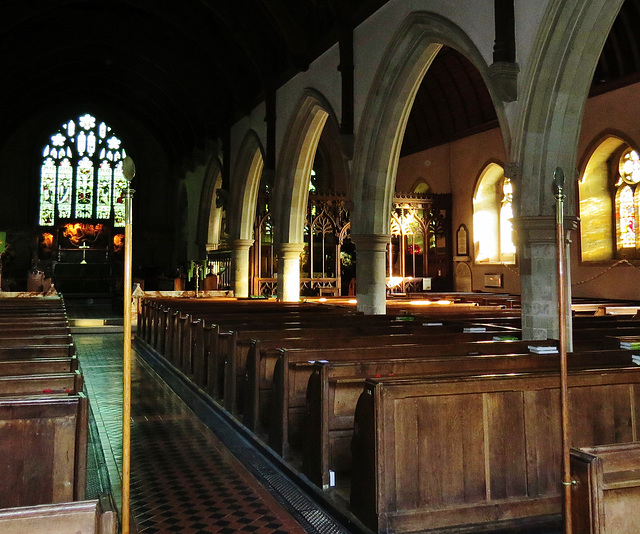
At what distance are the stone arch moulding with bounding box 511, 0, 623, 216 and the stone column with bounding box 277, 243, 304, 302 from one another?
21.6 ft

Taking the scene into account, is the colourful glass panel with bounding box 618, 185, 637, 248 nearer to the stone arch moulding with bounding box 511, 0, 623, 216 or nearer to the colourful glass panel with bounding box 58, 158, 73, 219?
the stone arch moulding with bounding box 511, 0, 623, 216

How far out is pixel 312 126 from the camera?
37.3 ft

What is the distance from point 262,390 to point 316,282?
9.59 m

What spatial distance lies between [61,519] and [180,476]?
2476 millimetres

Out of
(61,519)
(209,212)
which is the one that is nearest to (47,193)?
(209,212)

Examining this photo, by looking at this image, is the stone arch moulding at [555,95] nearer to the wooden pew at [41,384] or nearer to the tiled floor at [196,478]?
the tiled floor at [196,478]

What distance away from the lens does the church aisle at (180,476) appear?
Result: 305 centimetres

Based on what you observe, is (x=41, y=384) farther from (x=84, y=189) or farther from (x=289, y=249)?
(x=84, y=189)

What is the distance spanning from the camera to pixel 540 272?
19.0 ft

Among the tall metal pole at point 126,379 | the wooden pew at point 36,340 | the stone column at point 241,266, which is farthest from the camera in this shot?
the stone column at point 241,266

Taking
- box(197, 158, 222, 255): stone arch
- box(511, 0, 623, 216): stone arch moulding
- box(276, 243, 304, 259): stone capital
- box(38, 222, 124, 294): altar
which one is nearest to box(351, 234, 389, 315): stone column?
box(276, 243, 304, 259): stone capital

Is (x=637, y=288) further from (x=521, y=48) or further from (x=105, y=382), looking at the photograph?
(x=105, y=382)

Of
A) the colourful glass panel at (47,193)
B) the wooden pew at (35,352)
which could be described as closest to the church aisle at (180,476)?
the wooden pew at (35,352)

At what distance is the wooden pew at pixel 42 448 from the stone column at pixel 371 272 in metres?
6.91
